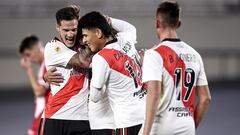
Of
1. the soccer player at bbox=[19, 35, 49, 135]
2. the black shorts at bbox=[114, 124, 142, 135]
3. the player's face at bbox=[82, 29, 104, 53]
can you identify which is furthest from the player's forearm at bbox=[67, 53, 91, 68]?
the soccer player at bbox=[19, 35, 49, 135]

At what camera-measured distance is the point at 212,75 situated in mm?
19641

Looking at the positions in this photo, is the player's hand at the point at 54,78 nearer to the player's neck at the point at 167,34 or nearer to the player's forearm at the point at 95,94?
the player's forearm at the point at 95,94

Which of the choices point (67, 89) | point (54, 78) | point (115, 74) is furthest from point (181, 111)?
point (54, 78)

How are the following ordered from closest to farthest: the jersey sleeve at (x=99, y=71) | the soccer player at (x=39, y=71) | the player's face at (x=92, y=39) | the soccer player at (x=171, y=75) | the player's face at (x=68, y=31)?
1. the soccer player at (x=171, y=75)
2. the jersey sleeve at (x=99, y=71)
3. the player's face at (x=92, y=39)
4. the player's face at (x=68, y=31)
5. the soccer player at (x=39, y=71)

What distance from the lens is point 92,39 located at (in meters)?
6.45

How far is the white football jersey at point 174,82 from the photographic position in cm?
586

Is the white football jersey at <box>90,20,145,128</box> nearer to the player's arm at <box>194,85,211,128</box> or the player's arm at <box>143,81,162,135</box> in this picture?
the player's arm at <box>194,85,211,128</box>

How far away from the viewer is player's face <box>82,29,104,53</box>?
6430 mm

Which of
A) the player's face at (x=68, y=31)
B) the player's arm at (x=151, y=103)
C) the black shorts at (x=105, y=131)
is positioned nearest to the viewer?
the player's arm at (x=151, y=103)

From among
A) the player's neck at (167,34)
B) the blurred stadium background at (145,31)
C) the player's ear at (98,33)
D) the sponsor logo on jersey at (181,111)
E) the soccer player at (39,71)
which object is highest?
the player's neck at (167,34)

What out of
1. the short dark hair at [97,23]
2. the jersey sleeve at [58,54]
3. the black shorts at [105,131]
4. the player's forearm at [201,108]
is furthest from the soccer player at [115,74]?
the player's forearm at [201,108]

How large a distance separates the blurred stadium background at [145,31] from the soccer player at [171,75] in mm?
10960

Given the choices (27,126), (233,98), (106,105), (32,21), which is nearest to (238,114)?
(233,98)

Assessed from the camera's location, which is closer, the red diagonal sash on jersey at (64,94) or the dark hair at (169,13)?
the dark hair at (169,13)
